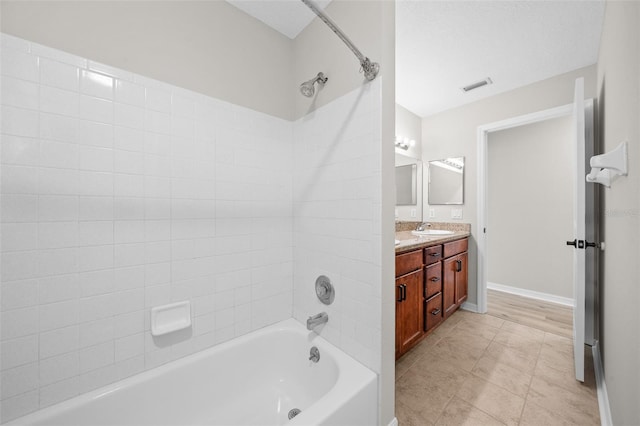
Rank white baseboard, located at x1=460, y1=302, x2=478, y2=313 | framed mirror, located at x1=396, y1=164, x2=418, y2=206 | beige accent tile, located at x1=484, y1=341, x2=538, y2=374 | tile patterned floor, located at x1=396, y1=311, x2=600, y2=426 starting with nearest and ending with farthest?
tile patterned floor, located at x1=396, y1=311, x2=600, y2=426 < beige accent tile, located at x1=484, y1=341, x2=538, y2=374 < white baseboard, located at x1=460, y1=302, x2=478, y2=313 < framed mirror, located at x1=396, y1=164, x2=418, y2=206

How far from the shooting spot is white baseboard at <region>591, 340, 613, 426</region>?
126 centimetres

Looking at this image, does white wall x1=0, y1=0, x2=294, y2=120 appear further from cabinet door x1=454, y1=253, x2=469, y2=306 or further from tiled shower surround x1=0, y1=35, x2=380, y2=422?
cabinet door x1=454, y1=253, x2=469, y2=306

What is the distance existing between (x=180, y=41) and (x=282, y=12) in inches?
25.2

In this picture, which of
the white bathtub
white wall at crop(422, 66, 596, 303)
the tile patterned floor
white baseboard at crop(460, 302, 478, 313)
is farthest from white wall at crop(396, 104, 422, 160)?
the white bathtub

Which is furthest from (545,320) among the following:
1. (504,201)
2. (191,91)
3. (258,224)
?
(191,91)

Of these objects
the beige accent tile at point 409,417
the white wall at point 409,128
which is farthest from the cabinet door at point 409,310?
the white wall at point 409,128

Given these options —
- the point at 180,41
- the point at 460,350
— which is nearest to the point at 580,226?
the point at 460,350

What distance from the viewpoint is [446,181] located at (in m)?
2.98

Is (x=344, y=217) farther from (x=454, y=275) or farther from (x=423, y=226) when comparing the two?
(x=423, y=226)

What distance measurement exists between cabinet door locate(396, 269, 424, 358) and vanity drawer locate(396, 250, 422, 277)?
0.13 feet

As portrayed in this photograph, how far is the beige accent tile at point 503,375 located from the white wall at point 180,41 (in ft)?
7.38

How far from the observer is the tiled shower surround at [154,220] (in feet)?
2.99

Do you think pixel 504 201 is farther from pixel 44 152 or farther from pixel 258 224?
pixel 44 152

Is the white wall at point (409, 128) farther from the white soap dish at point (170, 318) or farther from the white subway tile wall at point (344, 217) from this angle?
the white soap dish at point (170, 318)
